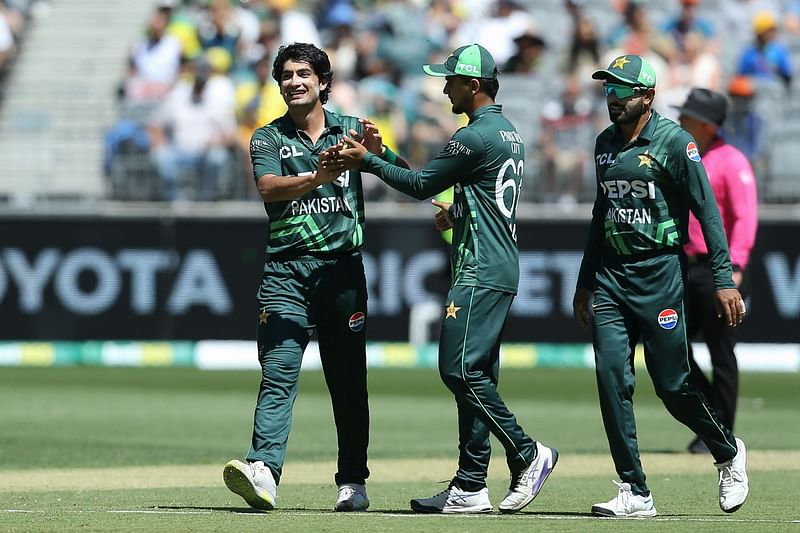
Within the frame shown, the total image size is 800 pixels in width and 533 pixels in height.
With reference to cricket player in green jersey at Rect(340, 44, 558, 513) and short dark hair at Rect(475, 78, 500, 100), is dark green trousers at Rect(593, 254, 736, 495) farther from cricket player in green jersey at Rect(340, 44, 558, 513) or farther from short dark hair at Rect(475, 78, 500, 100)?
short dark hair at Rect(475, 78, 500, 100)

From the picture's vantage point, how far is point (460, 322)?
8203 mm

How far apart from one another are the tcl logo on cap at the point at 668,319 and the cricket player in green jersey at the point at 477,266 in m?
0.75

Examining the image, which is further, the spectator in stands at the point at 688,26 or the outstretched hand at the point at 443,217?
the spectator in stands at the point at 688,26

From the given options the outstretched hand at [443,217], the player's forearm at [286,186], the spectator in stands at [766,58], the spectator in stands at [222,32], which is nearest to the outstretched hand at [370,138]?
the player's forearm at [286,186]

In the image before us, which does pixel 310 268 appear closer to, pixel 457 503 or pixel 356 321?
pixel 356 321

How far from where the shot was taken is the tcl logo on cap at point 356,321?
866 cm

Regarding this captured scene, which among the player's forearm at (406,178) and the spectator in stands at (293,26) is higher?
the spectator in stands at (293,26)

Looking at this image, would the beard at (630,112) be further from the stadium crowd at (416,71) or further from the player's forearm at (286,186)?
the stadium crowd at (416,71)

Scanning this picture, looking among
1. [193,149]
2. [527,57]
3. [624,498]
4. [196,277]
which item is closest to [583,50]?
[527,57]

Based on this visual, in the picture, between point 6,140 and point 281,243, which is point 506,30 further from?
point 281,243

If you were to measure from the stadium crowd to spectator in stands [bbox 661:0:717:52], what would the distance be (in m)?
0.03

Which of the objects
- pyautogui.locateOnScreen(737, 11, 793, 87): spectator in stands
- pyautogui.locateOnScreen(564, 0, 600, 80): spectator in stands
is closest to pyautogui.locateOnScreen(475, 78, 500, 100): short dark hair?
pyautogui.locateOnScreen(564, 0, 600, 80): spectator in stands

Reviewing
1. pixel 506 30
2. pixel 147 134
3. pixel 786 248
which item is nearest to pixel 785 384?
pixel 786 248

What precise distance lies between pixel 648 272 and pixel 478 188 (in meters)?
0.95
